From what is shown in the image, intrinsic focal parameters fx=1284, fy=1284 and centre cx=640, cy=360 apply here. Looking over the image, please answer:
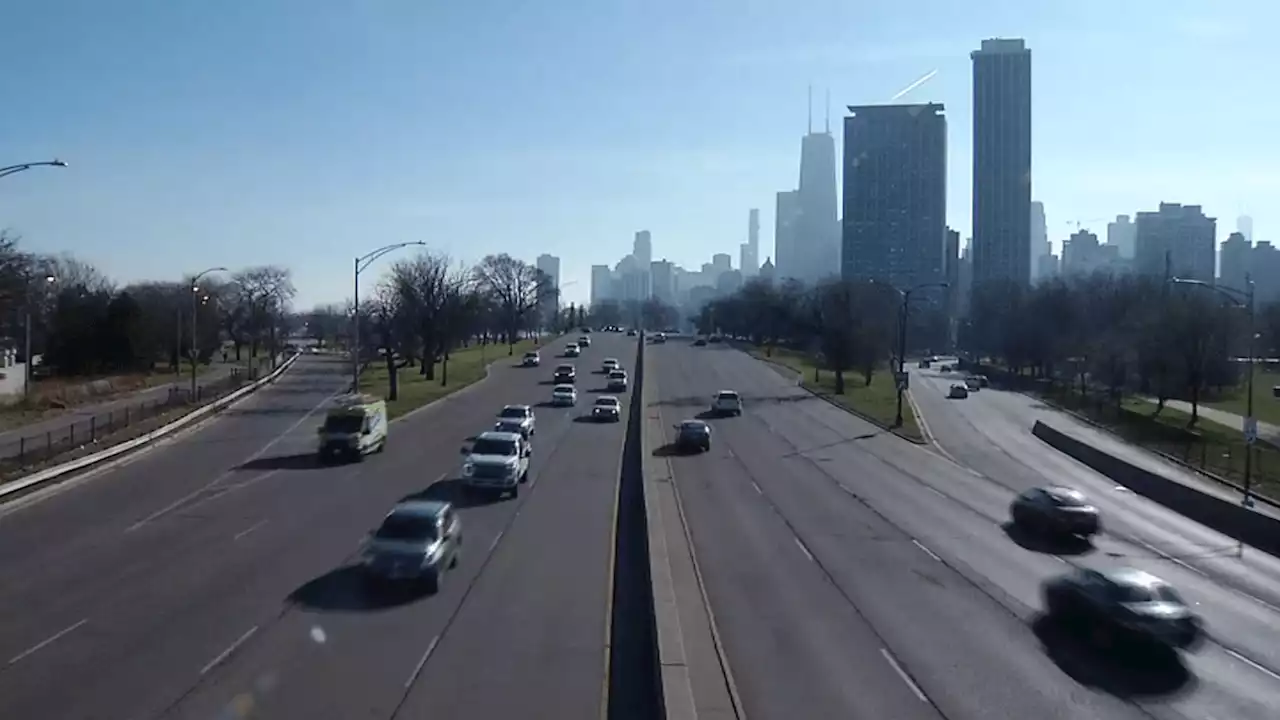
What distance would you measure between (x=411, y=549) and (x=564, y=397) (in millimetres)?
50778

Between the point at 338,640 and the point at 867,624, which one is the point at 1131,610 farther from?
the point at 338,640

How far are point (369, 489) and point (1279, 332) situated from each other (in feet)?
309

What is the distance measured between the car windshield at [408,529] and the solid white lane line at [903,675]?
7871 millimetres

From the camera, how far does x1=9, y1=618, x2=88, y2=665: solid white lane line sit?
16109mm

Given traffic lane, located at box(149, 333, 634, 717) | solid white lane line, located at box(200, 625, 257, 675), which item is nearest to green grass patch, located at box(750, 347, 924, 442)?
traffic lane, located at box(149, 333, 634, 717)

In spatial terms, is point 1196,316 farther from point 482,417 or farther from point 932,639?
point 932,639

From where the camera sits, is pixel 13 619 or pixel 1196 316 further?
pixel 1196 316

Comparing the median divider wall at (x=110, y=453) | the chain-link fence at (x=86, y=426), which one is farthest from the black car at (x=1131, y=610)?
the chain-link fence at (x=86, y=426)

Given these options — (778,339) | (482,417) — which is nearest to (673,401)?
(482,417)

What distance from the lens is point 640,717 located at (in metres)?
13.7

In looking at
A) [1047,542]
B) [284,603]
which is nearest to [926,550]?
[1047,542]

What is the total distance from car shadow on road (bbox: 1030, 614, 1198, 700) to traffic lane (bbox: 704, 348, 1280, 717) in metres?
0.04

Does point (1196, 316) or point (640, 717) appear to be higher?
point (1196, 316)

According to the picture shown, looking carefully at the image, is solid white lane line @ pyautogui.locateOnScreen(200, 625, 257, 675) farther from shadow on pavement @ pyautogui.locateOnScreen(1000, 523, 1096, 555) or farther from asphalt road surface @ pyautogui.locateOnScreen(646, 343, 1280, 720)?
shadow on pavement @ pyautogui.locateOnScreen(1000, 523, 1096, 555)
